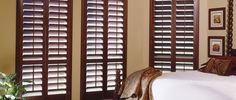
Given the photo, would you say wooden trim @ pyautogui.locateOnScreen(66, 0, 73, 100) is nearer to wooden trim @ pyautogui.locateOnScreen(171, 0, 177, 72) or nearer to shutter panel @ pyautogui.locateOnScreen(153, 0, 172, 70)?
shutter panel @ pyautogui.locateOnScreen(153, 0, 172, 70)

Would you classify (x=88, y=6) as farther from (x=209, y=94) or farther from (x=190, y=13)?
(x=209, y=94)

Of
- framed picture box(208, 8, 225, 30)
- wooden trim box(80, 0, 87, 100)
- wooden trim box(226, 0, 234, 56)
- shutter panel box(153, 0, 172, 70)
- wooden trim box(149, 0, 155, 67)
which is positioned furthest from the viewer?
wooden trim box(149, 0, 155, 67)

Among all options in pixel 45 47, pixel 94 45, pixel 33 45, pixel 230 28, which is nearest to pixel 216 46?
pixel 230 28

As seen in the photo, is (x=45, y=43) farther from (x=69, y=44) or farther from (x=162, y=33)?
(x=162, y=33)

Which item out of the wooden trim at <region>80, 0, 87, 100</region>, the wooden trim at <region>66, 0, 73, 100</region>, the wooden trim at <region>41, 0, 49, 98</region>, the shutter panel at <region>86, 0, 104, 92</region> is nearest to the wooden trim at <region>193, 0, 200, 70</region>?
the shutter panel at <region>86, 0, 104, 92</region>

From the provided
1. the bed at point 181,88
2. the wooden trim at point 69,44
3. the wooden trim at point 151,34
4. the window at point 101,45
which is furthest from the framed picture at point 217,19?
the wooden trim at point 69,44

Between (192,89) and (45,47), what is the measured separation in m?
2.43

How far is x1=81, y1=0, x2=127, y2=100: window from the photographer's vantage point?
520cm

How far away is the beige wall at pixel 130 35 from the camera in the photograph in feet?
15.1

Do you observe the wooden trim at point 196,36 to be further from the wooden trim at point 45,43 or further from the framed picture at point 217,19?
the wooden trim at point 45,43

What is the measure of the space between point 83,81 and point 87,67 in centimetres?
23

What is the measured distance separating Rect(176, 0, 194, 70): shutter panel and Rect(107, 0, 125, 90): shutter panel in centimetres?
91

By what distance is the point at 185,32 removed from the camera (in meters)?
5.40

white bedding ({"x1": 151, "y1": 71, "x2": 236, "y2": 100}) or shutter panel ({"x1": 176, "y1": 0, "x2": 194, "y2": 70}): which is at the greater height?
shutter panel ({"x1": 176, "y1": 0, "x2": 194, "y2": 70})
